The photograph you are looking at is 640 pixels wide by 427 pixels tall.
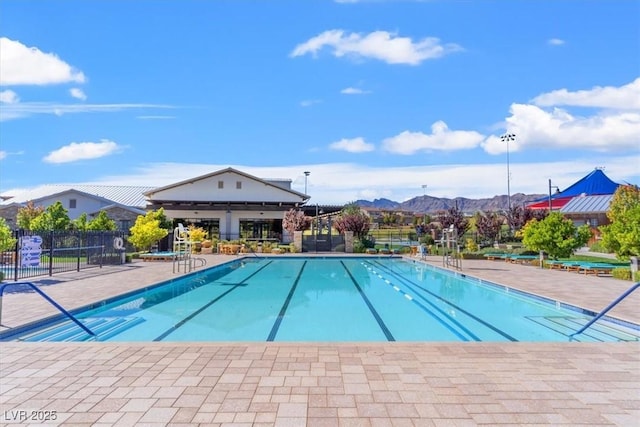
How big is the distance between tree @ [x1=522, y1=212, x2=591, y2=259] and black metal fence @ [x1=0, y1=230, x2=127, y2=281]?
17.7 m

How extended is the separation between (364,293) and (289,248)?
53.9 feet

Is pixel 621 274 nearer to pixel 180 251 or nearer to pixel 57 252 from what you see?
pixel 180 251

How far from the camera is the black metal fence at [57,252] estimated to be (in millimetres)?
12219

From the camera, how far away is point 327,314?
9195 millimetres

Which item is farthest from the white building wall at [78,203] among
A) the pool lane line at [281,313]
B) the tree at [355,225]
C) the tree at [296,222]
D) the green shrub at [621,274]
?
the green shrub at [621,274]

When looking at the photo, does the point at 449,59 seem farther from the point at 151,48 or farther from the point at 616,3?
the point at 151,48

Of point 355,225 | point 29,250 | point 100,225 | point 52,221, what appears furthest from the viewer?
point 355,225

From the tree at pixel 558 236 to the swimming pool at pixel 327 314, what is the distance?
174 inches

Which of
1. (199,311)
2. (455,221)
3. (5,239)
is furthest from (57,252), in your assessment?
(455,221)

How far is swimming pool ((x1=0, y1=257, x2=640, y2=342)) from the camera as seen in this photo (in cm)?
705

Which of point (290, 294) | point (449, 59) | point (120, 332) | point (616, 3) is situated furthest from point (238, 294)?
point (616, 3)

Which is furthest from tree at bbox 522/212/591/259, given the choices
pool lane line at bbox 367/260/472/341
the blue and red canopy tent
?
the blue and red canopy tent

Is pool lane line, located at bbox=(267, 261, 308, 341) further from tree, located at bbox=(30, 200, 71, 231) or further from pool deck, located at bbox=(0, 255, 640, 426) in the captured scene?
tree, located at bbox=(30, 200, 71, 231)

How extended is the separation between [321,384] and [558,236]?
50.1 feet
